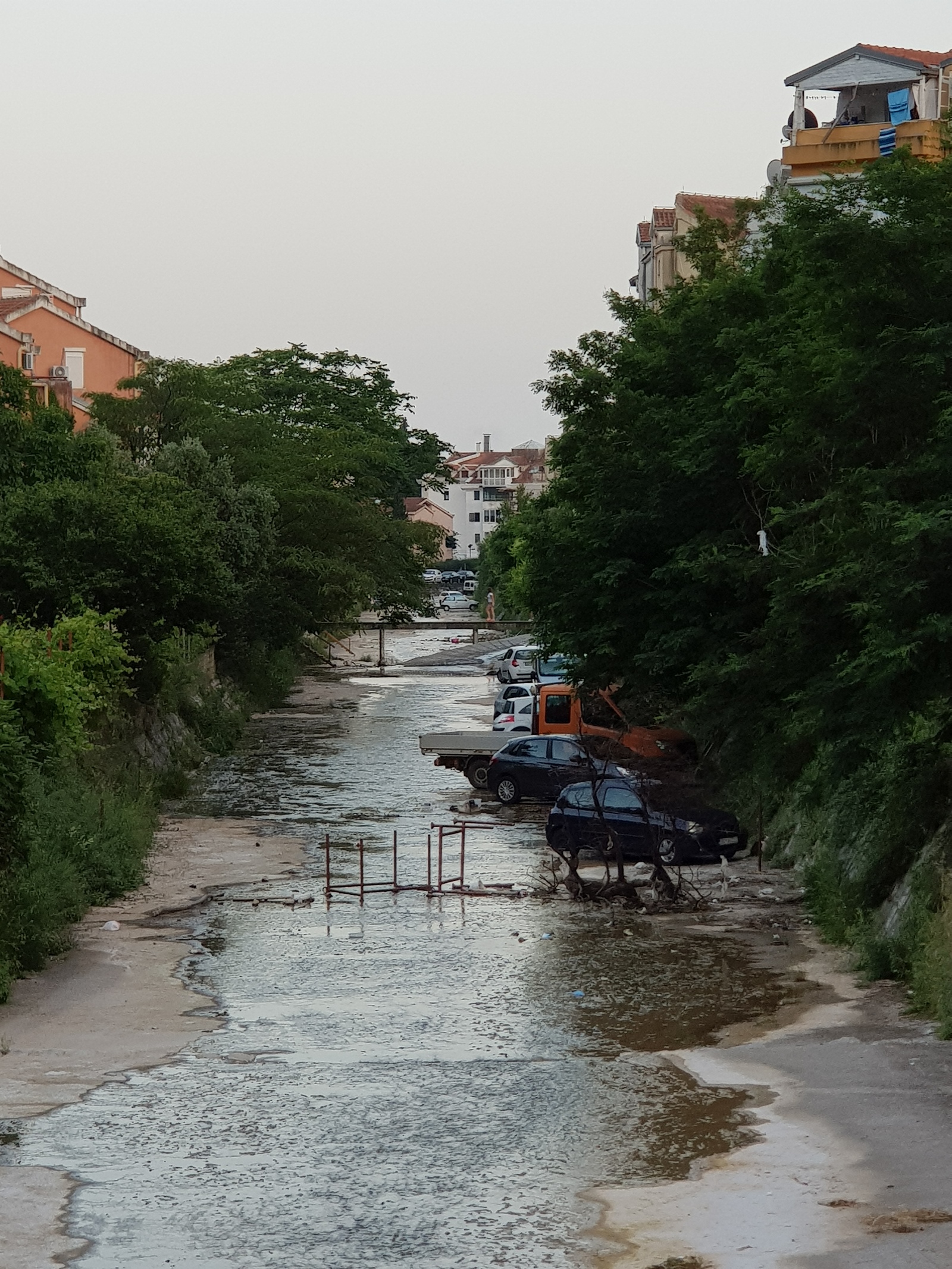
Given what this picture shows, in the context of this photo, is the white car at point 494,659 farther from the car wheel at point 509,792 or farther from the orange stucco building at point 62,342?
the car wheel at point 509,792

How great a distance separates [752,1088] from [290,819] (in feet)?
68.0

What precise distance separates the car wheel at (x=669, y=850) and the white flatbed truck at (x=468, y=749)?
1061 centimetres

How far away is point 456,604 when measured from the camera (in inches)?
5074

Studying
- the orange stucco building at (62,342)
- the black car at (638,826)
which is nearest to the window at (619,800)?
the black car at (638,826)

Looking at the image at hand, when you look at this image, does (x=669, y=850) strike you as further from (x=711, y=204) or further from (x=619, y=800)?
(x=711, y=204)

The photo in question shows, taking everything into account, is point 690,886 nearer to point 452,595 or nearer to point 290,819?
point 290,819

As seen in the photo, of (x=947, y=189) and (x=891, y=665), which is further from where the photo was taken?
(x=947, y=189)

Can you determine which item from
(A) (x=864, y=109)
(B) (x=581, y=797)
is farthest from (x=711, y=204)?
(B) (x=581, y=797)

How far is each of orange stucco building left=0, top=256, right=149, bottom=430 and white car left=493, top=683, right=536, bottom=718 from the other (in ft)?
63.5

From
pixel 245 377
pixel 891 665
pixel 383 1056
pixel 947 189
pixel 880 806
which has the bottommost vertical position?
pixel 383 1056

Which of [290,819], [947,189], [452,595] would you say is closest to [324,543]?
[290,819]

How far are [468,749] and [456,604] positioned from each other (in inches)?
3488

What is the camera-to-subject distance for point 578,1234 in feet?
41.8

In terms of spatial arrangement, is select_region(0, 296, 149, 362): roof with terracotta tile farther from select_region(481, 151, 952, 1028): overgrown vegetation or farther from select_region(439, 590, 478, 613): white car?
select_region(439, 590, 478, 613): white car
